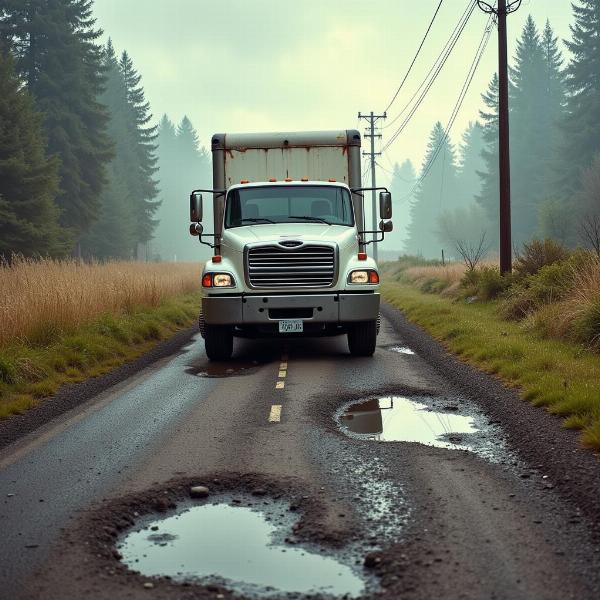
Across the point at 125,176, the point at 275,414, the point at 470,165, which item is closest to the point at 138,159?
the point at 125,176

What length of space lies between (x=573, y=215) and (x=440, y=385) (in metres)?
41.2

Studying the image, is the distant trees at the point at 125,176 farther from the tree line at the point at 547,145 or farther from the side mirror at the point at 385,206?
the side mirror at the point at 385,206

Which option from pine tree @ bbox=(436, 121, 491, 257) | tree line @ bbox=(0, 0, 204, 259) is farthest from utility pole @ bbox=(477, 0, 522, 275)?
pine tree @ bbox=(436, 121, 491, 257)

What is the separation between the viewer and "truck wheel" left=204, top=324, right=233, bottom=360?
1220cm

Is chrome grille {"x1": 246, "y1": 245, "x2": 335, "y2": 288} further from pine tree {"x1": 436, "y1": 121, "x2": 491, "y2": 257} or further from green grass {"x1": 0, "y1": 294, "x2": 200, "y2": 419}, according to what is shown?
pine tree {"x1": 436, "y1": 121, "x2": 491, "y2": 257}

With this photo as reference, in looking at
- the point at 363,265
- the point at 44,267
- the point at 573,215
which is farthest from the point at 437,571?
the point at 573,215

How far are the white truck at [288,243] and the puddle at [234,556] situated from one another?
7.02m

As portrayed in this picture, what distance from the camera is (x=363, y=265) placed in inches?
480

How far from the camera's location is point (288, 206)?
1327cm

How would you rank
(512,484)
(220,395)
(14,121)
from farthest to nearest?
(14,121) → (220,395) → (512,484)

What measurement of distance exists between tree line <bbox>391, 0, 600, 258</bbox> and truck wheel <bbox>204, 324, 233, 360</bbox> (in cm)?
1886

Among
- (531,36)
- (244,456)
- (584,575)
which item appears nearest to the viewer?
(584,575)

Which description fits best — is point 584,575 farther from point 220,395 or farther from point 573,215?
point 573,215

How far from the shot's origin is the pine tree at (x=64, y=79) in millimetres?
42188
